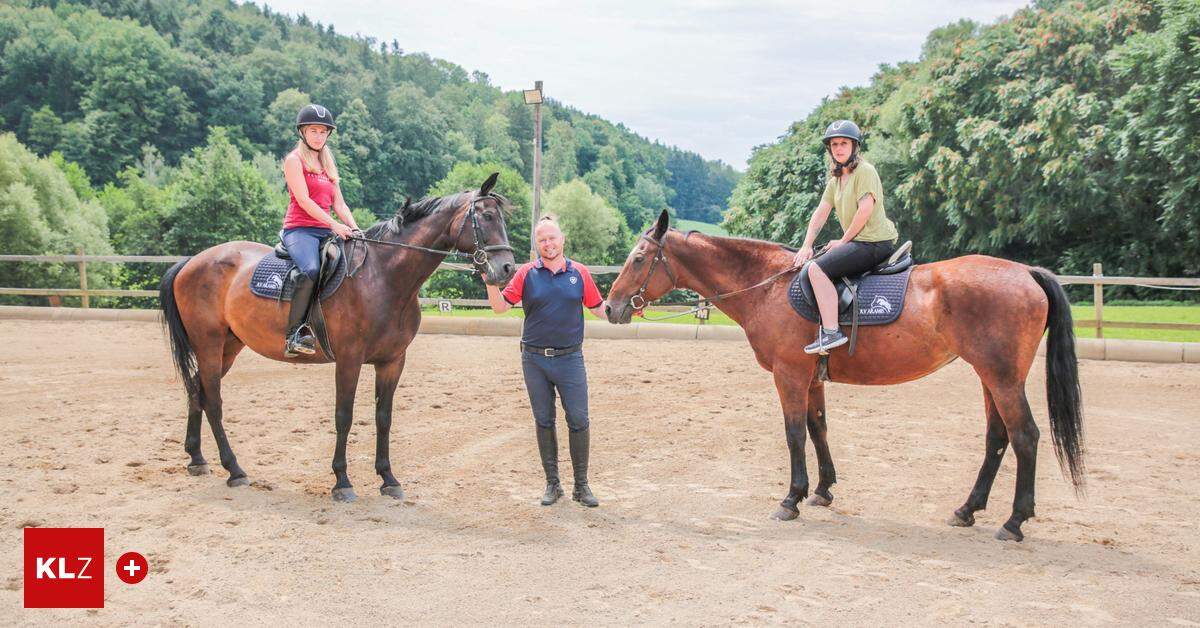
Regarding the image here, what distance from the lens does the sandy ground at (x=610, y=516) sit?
399cm

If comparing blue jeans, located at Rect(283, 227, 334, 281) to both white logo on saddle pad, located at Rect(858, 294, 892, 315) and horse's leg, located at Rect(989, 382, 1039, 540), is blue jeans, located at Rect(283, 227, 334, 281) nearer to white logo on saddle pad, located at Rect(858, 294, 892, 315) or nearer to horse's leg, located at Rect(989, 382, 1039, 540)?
Result: white logo on saddle pad, located at Rect(858, 294, 892, 315)

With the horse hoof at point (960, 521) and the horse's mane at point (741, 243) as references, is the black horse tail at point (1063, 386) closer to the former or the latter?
the horse hoof at point (960, 521)

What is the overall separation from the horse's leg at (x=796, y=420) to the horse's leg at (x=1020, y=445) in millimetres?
1162

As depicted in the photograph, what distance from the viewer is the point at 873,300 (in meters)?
5.50

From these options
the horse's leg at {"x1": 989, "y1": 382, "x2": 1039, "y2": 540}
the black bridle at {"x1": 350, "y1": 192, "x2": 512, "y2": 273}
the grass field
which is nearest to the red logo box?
the black bridle at {"x1": 350, "y1": 192, "x2": 512, "y2": 273}

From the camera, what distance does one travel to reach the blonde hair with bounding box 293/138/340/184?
231 inches

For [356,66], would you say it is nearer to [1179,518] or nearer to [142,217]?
[142,217]

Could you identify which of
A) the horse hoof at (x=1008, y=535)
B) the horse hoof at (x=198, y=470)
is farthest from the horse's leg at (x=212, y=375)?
the horse hoof at (x=1008, y=535)

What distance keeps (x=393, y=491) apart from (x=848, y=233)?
3543 mm

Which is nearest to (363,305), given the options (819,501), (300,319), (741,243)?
→ (300,319)

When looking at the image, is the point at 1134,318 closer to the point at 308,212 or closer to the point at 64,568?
the point at 308,212

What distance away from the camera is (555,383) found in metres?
5.61

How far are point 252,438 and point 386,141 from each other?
8253 centimetres

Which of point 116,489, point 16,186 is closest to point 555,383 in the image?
point 116,489
